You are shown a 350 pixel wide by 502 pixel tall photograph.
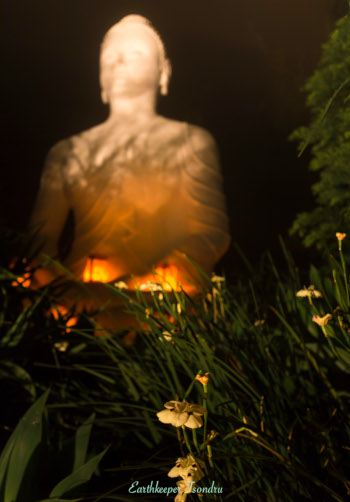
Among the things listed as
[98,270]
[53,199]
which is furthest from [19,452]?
[53,199]

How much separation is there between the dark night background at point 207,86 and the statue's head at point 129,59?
0.29 ft

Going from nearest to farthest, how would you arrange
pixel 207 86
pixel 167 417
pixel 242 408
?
1. pixel 167 417
2. pixel 242 408
3. pixel 207 86

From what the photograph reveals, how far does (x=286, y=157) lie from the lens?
2566mm

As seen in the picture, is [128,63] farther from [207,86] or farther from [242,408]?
[242,408]

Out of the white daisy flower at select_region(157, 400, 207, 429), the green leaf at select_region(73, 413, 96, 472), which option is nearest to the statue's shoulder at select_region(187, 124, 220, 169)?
the green leaf at select_region(73, 413, 96, 472)

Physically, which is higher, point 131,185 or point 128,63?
point 128,63

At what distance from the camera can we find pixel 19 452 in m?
0.44

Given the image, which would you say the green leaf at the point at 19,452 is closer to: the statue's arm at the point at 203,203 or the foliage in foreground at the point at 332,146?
the foliage in foreground at the point at 332,146

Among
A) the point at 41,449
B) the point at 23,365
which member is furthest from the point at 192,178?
the point at 41,449

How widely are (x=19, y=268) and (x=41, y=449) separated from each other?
0.87 metres

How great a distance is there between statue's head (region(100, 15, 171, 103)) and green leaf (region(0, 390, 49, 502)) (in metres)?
2.12

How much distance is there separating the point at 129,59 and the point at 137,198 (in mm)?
802

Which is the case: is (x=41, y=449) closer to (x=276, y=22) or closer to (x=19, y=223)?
(x=19, y=223)

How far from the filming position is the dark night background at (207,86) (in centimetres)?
242
